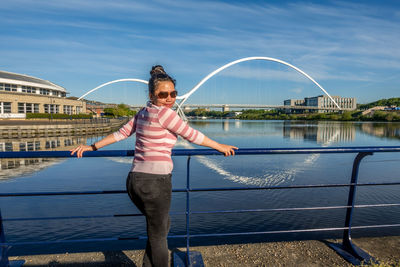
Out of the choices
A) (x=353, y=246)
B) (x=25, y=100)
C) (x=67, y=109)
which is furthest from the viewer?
(x=67, y=109)

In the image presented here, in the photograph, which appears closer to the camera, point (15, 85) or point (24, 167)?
point (24, 167)

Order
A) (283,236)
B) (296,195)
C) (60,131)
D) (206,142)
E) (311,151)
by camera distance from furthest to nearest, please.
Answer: (60,131) → (296,195) → (283,236) → (311,151) → (206,142)

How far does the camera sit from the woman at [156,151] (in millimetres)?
1510

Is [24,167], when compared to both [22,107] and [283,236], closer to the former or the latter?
[283,236]

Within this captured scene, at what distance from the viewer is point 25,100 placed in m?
41.6

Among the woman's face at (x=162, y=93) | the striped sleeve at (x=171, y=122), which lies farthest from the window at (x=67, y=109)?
the striped sleeve at (x=171, y=122)

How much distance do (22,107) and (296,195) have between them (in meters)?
45.2

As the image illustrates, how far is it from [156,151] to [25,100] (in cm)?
4829

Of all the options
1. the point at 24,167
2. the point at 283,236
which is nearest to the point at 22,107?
the point at 24,167

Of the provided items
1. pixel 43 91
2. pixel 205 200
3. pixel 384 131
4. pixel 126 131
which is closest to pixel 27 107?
pixel 43 91

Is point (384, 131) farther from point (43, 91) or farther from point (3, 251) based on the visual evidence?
point (43, 91)

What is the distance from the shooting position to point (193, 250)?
226cm

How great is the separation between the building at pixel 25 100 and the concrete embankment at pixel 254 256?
143 feet

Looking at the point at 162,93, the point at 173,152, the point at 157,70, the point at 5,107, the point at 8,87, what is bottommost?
the point at 173,152
